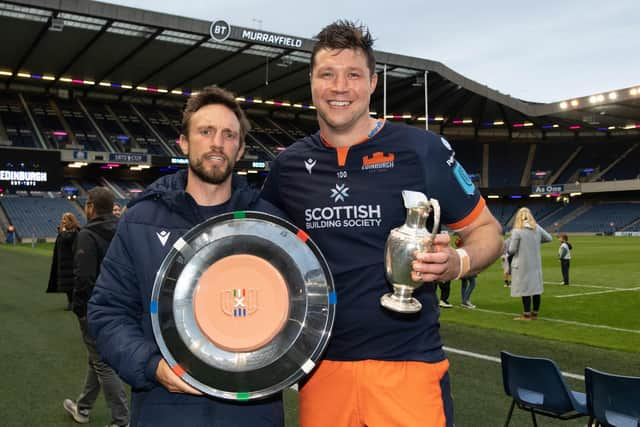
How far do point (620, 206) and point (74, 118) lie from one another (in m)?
52.7

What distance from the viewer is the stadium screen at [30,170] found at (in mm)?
36312

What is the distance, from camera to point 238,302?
1.98 metres

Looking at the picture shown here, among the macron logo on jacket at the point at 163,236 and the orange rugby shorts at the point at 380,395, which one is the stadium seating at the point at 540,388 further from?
the macron logo on jacket at the point at 163,236

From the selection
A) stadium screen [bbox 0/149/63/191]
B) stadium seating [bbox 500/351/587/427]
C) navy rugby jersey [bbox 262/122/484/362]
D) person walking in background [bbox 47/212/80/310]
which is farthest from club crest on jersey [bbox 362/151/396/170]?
stadium screen [bbox 0/149/63/191]

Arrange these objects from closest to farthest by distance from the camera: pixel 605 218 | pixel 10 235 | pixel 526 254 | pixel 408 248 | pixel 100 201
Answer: pixel 408 248, pixel 100 201, pixel 526 254, pixel 10 235, pixel 605 218

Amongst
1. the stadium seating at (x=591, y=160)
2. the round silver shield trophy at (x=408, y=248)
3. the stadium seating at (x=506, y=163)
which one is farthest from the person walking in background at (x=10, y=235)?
the stadium seating at (x=591, y=160)

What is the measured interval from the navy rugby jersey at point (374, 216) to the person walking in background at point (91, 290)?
3.45 meters

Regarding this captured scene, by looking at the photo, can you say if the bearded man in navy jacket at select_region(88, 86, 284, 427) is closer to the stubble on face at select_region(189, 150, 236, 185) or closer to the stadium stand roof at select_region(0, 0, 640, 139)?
the stubble on face at select_region(189, 150, 236, 185)

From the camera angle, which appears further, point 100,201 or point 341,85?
point 100,201

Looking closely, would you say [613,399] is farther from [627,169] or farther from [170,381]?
[627,169]

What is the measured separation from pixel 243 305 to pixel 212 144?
2.27 ft

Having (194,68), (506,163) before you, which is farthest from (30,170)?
(506,163)

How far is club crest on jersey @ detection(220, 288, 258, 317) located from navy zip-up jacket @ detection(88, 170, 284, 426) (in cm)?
32

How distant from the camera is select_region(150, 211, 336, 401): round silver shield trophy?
1.93 metres
